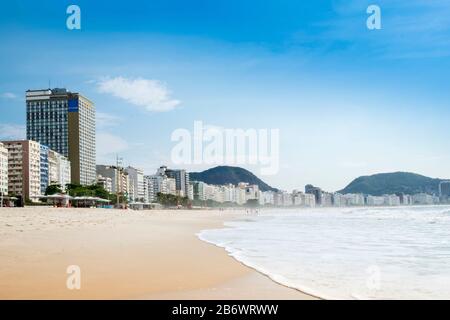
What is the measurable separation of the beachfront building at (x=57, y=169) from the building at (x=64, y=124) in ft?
55.4

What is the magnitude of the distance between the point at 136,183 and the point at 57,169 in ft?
185

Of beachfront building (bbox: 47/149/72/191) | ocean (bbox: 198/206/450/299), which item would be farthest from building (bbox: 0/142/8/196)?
ocean (bbox: 198/206/450/299)

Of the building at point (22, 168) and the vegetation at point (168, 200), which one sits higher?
the building at point (22, 168)

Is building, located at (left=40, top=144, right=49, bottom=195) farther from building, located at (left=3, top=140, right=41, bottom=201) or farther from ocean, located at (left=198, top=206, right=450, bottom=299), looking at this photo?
ocean, located at (left=198, top=206, right=450, bottom=299)

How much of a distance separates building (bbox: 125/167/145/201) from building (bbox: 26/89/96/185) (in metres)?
20.3

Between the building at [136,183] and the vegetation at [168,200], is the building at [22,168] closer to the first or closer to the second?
the vegetation at [168,200]

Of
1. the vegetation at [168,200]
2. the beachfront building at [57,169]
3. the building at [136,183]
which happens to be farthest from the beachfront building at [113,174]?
the beachfront building at [57,169]

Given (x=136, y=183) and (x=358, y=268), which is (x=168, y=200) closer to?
(x=136, y=183)

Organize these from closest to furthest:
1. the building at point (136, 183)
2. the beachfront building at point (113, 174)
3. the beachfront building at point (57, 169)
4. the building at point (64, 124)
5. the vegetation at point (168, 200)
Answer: the beachfront building at point (57, 169)
the vegetation at point (168, 200)
the building at point (64, 124)
the beachfront building at point (113, 174)
the building at point (136, 183)

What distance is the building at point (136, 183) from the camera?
187m

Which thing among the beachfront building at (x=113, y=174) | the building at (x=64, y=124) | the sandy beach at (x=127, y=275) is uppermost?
the building at (x=64, y=124)

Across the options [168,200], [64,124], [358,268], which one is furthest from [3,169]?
[358,268]

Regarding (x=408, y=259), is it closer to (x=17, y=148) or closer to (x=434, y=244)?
(x=434, y=244)
